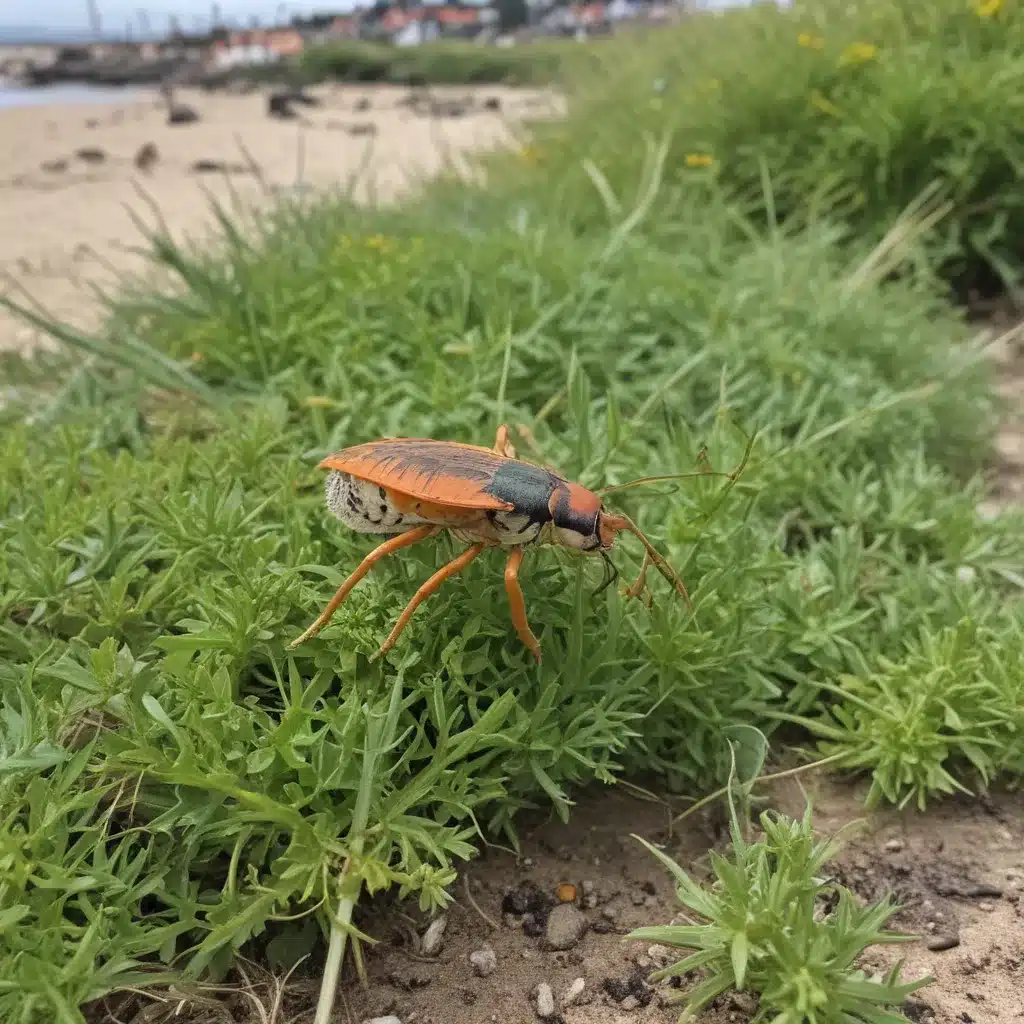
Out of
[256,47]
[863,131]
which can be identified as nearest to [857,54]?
[863,131]

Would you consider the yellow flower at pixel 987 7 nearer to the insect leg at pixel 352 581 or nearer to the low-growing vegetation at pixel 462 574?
the low-growing vegetation at pixel 462 574

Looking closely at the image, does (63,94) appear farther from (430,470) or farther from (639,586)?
(639,586)

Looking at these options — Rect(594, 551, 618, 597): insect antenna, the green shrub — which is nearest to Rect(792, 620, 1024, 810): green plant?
Rect(594, 551, 618, 597): insect antenna

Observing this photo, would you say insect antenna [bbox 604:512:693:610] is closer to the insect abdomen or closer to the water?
the insect abdomen

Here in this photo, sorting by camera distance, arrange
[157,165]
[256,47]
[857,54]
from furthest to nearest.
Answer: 1. [256,47]
2. [157,165]
3. [857,54]

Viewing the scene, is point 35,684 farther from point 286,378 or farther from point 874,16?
point 874,16
